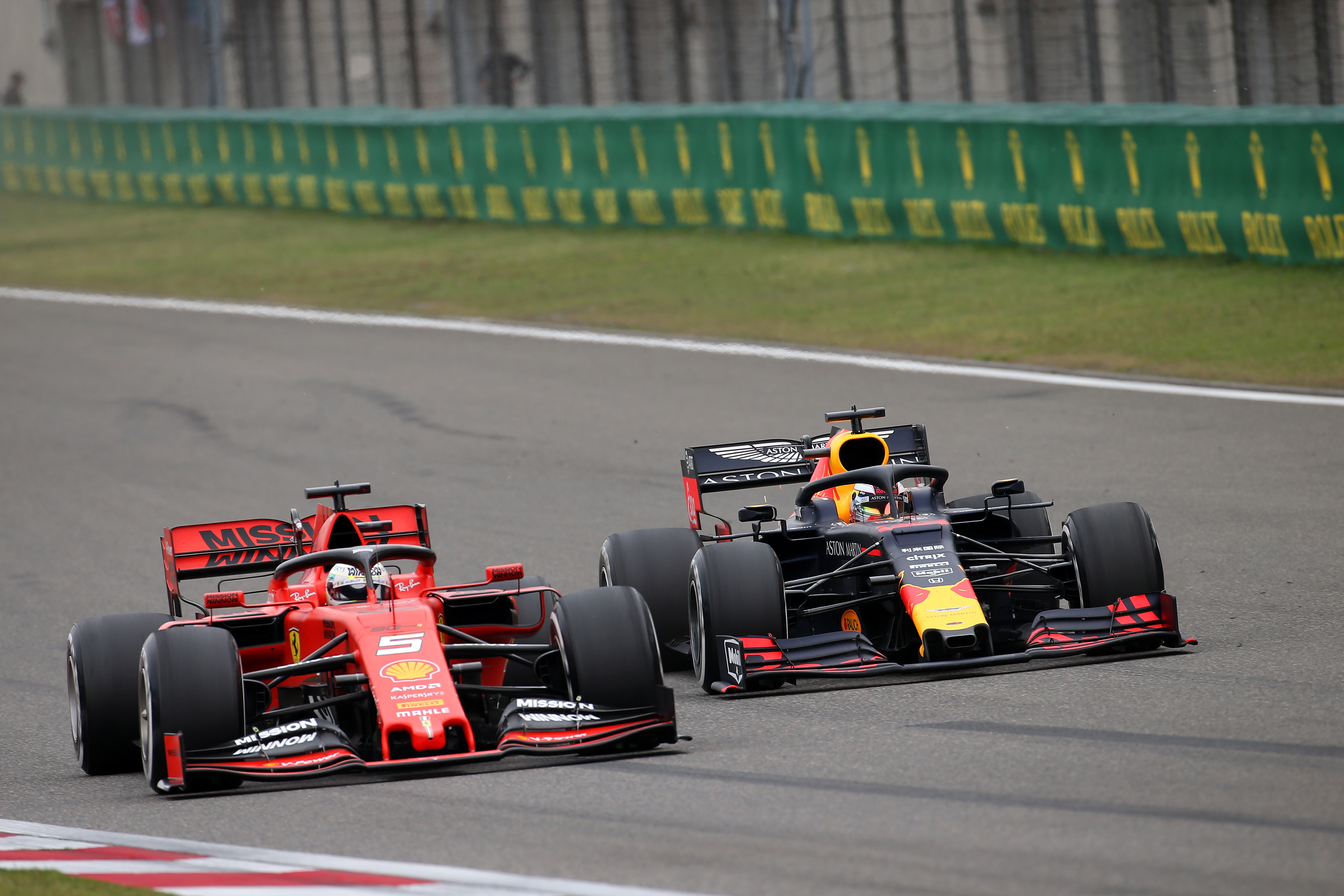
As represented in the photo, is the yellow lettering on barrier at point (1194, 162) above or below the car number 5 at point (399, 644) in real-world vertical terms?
above

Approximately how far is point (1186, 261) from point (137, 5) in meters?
43.4

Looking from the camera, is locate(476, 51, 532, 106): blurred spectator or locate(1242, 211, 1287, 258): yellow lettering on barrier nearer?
locate(1242, 211, 1287, 258): yellow lettering on barrier

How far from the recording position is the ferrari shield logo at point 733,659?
889 centimetres

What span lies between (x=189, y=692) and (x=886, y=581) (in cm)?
307

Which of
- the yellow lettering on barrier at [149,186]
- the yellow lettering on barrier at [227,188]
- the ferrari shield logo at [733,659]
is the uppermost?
the yellow lettering on barrier at [149,186]

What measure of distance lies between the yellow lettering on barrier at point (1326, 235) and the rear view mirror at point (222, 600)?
43.3ft

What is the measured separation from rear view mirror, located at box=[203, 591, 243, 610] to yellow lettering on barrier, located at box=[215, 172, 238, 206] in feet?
88.0

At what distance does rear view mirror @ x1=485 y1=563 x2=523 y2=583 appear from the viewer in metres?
8.59

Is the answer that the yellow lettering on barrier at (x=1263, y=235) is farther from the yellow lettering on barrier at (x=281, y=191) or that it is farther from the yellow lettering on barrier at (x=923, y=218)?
the yellow lettering on barrier at (x=281, y=191)

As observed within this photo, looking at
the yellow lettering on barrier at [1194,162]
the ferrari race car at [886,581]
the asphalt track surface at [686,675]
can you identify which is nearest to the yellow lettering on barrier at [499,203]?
the asphalt track surface at [686,675]

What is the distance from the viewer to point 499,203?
2922cm

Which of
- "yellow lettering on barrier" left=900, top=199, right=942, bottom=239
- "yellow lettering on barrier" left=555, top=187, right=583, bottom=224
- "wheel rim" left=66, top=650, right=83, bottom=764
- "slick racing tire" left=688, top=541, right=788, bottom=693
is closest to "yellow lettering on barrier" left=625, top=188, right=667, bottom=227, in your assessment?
"yellow lettering on barrier" left=555, top=187, right=583, bottom=224

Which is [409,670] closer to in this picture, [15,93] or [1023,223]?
[1023,223]

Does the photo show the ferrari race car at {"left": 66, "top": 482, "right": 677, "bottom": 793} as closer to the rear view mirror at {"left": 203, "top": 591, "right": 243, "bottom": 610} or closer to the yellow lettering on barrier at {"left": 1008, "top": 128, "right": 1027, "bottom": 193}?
the rear view mirror at {"left": 203, "top": 591, "right": 243, "bottom": 610}
